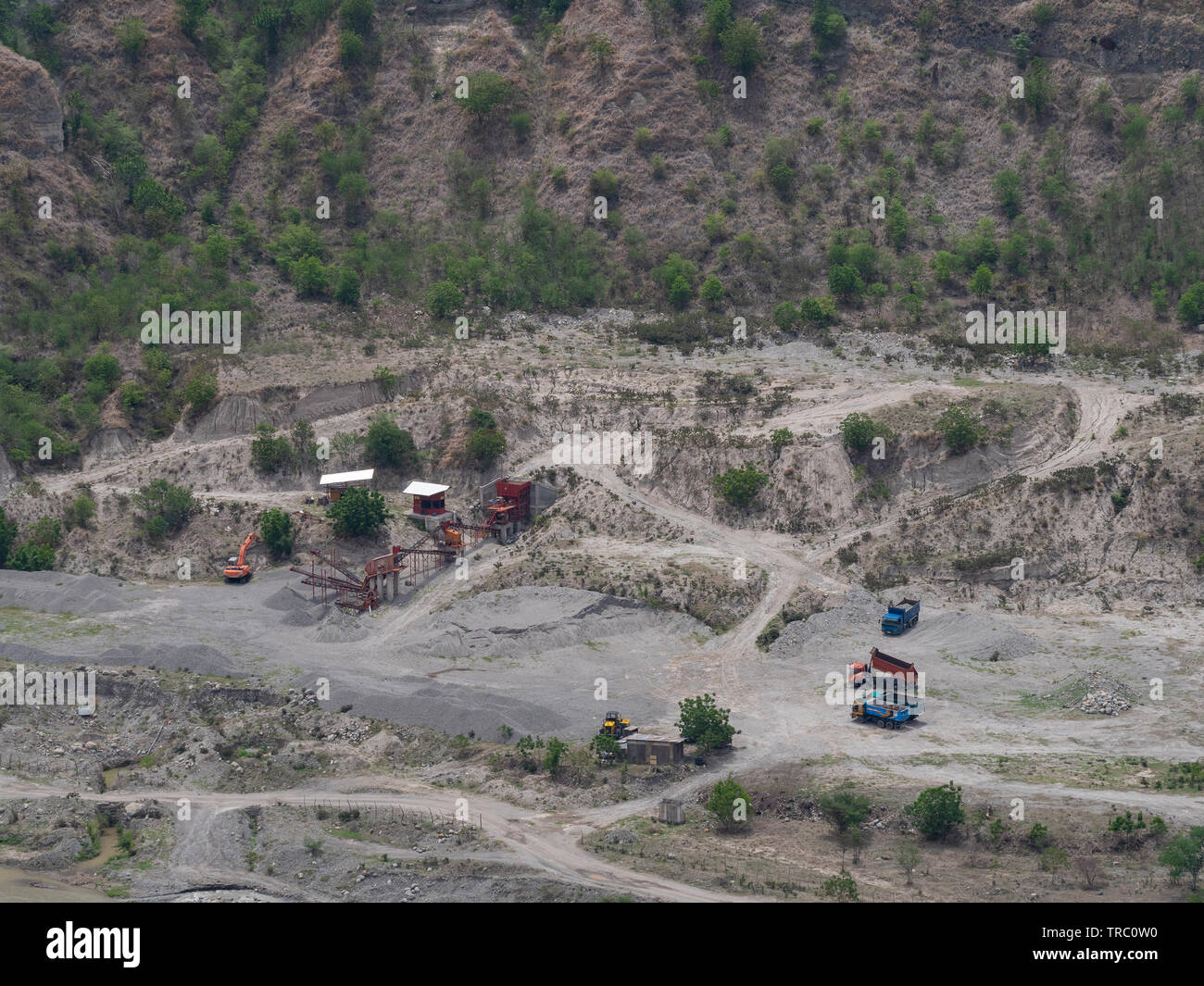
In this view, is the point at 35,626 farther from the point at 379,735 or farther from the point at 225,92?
the point at 225,92

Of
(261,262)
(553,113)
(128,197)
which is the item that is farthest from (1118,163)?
(128,197)

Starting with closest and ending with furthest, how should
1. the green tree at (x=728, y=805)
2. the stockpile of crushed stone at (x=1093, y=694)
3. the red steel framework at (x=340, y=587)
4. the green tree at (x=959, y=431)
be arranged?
the green tree at (x=728, y=805) → the stockpile of crushed stone at (x=1093, y=694) → the red steel framework at (x=340, y=587) → the green tree at (x=959, y=431)

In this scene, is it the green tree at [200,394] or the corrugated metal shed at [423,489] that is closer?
the corrugated metal shed at [423,489]

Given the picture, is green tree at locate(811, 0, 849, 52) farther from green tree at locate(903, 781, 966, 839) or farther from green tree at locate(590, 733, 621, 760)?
green tree at locate(903, 781, 966, 839)

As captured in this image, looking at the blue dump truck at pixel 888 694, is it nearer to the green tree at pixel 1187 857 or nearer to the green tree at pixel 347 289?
the green tree at pixel 1187 857

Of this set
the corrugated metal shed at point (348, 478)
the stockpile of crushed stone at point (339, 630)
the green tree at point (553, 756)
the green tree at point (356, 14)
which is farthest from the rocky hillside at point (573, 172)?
the green tree at point (553, 756)

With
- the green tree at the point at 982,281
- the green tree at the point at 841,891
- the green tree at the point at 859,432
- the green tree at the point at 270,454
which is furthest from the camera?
the green tree at the point at 982,281

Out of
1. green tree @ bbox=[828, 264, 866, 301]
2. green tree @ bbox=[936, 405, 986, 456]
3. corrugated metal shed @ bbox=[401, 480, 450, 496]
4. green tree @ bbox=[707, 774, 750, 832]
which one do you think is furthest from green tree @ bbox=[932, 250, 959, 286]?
green tree @ bbox=[707, 774, 750, 832]

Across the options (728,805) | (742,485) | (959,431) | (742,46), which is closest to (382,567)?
(742,485)
